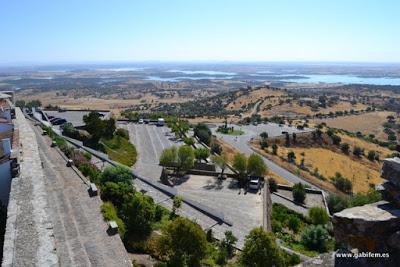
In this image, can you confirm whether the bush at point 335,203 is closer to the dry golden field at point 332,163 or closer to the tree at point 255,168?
the tree at point 255,168

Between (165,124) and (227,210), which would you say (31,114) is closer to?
(165,124)

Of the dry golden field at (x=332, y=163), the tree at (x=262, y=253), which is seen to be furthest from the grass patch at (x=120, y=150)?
the tree at (x=262, y=253)

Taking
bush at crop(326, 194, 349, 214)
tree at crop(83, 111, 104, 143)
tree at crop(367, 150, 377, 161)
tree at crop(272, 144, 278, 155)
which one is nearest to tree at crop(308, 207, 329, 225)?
bush at crop(326, 194, 349, 214)

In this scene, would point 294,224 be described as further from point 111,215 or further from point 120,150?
point 120,150

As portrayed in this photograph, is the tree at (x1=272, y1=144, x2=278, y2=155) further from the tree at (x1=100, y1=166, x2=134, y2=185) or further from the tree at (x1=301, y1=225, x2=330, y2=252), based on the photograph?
the tree at (x1=100, y1=166, x2=134, y2=185)

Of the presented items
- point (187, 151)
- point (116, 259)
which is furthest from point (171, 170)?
point (116, 259)

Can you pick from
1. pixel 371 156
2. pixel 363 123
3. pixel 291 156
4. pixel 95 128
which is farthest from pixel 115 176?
pixel 363 123

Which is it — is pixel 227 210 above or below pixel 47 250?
below
